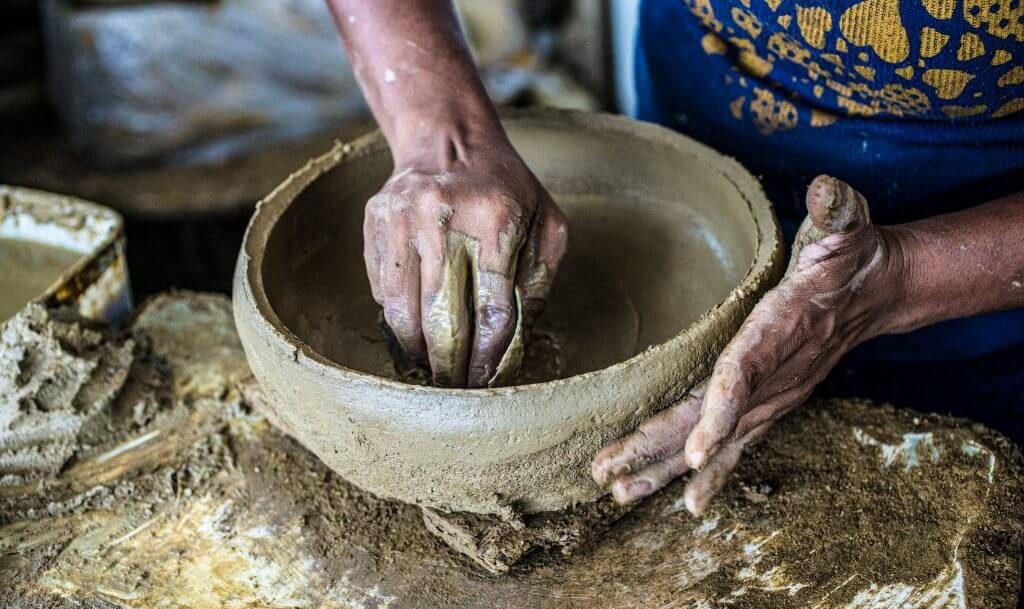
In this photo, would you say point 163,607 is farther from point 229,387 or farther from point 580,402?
point 580,402

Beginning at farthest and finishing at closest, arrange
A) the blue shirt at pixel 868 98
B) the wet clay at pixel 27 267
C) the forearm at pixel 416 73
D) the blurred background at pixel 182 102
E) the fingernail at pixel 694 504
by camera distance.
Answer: the blurred background at pixel 182 102, the wet clay at pixel 27 267, the forearm at pixel 416 73, the blue shirt at pixel 868 98, the fingernail at pixel 694 504

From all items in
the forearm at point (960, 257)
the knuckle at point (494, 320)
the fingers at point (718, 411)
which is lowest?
the knuckle at point (494, 320)

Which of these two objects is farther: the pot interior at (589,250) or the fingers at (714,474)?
the pot interior at (589,250)

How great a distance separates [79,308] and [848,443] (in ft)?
4.00

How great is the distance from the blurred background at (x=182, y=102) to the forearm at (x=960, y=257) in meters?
2.19

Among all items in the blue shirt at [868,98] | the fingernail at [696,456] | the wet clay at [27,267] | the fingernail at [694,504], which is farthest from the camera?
the wet clay at [27,267]

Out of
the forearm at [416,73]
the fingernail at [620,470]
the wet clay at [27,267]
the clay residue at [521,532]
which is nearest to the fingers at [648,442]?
the fingernail at [620,470]

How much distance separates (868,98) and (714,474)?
0.64 meters

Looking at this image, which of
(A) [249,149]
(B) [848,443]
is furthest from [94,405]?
(A) [249,149]

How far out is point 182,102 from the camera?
3.52 meters

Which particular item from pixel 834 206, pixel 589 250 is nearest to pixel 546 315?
pixel 589 250

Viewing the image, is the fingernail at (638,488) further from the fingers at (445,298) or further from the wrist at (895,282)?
the wrist at (895,282)

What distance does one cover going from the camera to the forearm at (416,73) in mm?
1464

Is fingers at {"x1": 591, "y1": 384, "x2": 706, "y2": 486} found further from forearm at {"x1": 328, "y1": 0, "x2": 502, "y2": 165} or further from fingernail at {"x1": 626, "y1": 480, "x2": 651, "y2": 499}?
forearm at {"x1": 328, "y1": 0, "x2": 502, "y2": 165}
